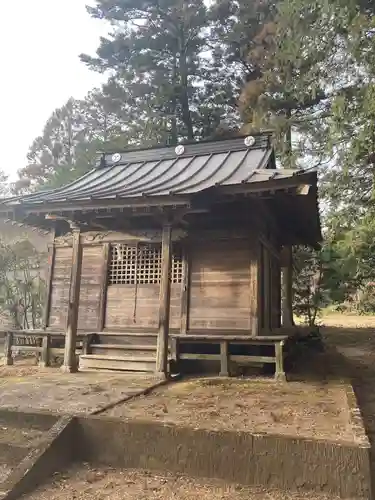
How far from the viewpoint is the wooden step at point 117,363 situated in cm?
812

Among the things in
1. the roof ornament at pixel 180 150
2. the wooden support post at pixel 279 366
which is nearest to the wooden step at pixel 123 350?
the wooden support post at pixel 279 366

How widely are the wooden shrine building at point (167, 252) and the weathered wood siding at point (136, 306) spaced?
21 mm

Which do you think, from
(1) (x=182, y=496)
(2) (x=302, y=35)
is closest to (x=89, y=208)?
(1) (x=182, y=496)

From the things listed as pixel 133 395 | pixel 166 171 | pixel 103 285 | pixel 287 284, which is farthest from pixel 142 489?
pixel 287 284

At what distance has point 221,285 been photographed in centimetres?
868

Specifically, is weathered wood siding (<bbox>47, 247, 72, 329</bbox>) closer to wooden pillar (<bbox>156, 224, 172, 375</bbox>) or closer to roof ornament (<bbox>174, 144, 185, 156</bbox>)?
wooden pillar (<bbox>156, 224, 172, 375</bbox>)

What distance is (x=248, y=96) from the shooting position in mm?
18281

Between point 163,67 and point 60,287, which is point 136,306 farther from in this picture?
point 163,67

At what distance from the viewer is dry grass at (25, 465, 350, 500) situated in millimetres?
3605

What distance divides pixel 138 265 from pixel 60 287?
6.98ft

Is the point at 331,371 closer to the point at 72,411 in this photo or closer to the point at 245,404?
the point at 245,404

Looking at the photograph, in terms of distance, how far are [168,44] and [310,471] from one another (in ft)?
74.2

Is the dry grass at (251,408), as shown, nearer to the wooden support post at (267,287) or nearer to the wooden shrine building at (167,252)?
the wooden shrine building at (167,252)

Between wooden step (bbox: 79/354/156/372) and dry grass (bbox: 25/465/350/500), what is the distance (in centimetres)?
398
